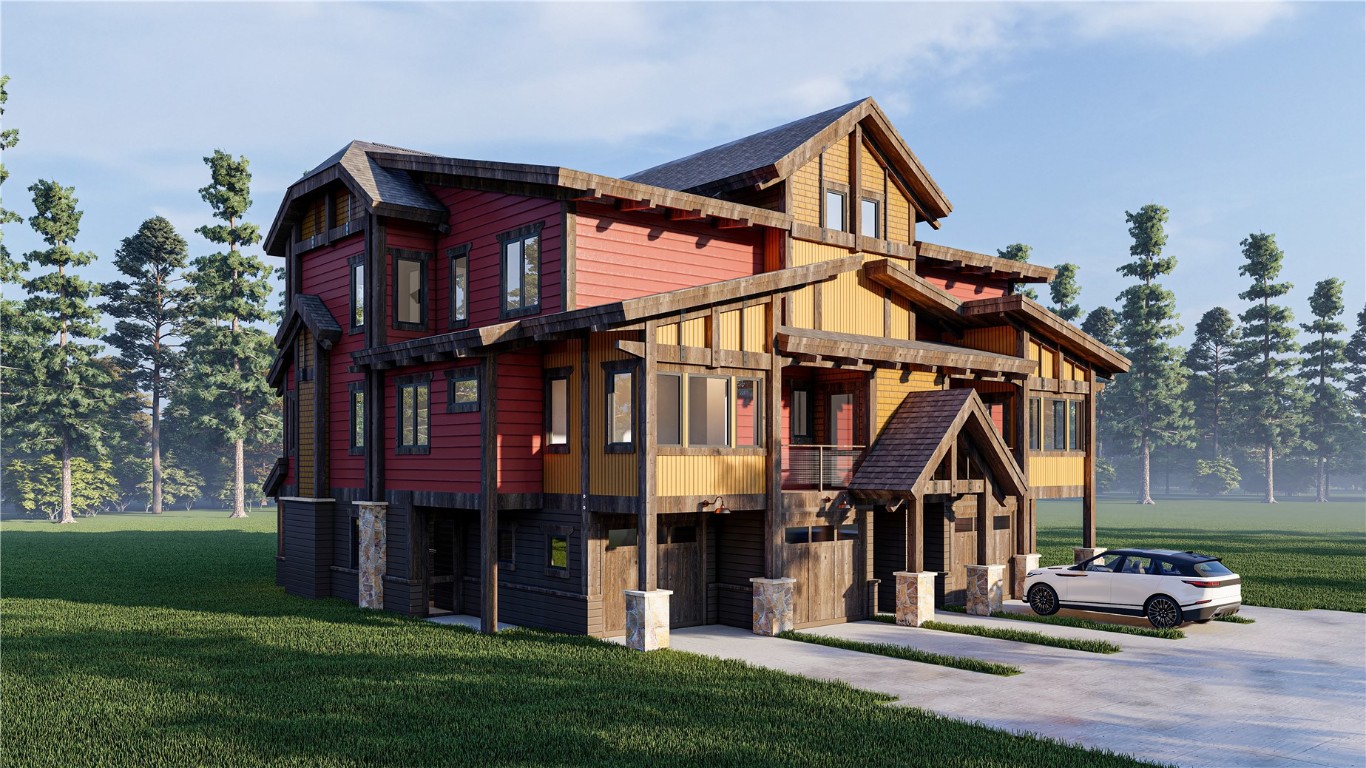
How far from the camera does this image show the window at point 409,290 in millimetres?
26047

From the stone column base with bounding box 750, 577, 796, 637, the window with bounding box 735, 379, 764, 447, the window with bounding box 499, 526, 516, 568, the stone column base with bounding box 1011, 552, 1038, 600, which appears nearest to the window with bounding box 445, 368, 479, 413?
the window with bounding box 499, 526, 516, 568

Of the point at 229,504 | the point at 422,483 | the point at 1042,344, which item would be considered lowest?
the point at 229,504

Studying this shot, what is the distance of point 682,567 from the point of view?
22562 mm

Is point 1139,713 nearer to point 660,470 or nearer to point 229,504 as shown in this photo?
point 660,470

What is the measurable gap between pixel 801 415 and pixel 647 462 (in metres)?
7.15

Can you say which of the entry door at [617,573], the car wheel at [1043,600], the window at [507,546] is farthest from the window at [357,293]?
the car wheel at [1043,600]

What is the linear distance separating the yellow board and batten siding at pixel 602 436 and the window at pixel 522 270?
2.51 m

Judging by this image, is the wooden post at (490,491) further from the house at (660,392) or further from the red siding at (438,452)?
the red siding at (438,452)

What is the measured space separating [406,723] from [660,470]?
7681 millimetres

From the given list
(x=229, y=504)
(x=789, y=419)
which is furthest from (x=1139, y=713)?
(x=229, y=504)

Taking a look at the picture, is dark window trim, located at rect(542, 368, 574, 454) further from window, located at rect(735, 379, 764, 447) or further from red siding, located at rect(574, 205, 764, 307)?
window, located at rect(735, 379, 764, 447)

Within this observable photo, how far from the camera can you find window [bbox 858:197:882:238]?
27.9 meters

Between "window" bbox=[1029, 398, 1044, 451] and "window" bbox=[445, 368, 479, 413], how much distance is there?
14880 millimetres

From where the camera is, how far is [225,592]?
2756cm
